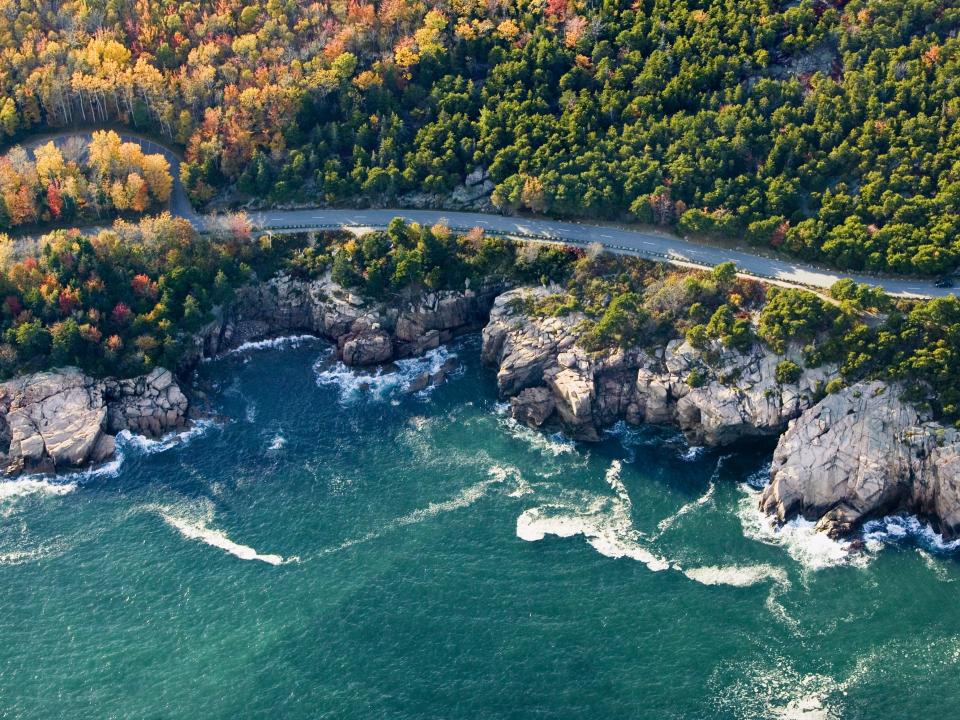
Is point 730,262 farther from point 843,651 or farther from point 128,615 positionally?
point 128,615

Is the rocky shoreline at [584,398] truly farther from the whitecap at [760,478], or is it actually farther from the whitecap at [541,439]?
the whitecap at [760,478]

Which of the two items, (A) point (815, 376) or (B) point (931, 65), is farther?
(B) point (931, 65)

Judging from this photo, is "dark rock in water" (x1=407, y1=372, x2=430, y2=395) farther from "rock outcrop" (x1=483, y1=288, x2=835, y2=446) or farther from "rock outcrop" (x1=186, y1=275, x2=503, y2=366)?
"rock outcrop" (x1=483, y1=288, x2=835, y2=446)

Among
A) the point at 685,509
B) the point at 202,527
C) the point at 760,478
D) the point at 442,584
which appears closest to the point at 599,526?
the point at 685,509

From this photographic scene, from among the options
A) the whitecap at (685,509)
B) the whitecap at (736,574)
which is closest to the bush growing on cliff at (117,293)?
the whitecap at (685,509)

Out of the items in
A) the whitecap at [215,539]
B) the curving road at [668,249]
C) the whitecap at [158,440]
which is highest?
the curving road at [668,249]

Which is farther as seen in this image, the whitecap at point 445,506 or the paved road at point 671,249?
the paved road at point 671,249

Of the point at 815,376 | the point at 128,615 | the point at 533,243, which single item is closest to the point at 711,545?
the point at 815,376
